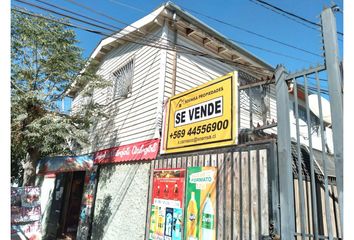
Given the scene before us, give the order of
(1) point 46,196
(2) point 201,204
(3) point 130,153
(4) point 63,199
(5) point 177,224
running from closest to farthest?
(2) point 201,204, (5) point 177,224, (3) point 130,153, (4) point 63,199, (1) point 46,196

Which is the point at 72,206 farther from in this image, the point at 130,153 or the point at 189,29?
the point at 189,29

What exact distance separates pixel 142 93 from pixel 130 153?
1.87m

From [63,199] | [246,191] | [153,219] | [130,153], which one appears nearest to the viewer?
[246,191]

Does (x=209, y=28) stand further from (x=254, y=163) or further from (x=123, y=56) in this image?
(x=254, y=163)

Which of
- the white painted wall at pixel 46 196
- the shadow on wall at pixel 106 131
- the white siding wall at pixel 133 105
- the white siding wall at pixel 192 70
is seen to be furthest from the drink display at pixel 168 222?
the white painted wall at pixel 46 196

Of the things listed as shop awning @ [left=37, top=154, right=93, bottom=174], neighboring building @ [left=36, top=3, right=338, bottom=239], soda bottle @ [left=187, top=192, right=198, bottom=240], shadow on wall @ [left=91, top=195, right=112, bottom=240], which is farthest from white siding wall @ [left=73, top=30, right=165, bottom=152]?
soda bottle @ [left=187, top=192, right=198, bottom=240]

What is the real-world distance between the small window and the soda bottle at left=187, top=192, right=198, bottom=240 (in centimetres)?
468

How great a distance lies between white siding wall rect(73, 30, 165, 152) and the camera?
7.57 meters

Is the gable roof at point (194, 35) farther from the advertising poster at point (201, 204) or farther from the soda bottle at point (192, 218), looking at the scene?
the soda bottle at point (192, 218)

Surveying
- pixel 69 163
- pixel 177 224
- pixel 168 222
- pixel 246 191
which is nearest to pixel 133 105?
pixel 69 163

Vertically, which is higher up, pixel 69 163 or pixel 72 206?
pixel 69 163

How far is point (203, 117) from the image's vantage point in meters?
5.67

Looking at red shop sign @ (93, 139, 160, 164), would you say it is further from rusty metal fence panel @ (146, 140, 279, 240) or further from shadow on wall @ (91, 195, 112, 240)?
rusty metal fence panel @ (146, 140, 279, 240)
